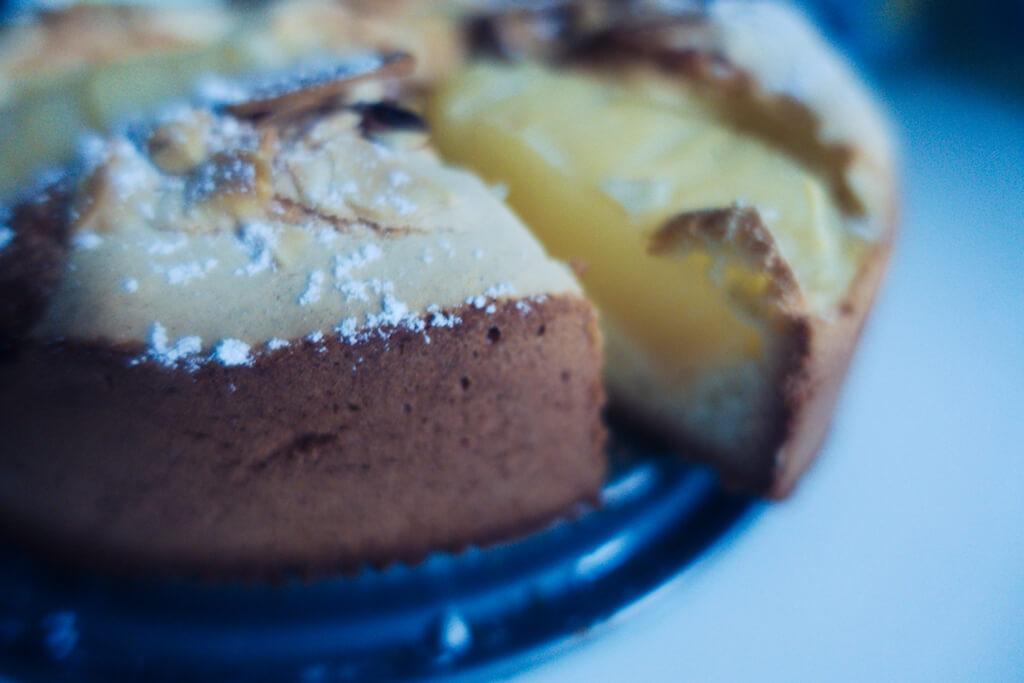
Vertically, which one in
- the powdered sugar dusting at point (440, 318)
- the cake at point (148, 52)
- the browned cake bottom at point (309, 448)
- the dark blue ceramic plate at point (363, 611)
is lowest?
the dark blue ceramic plate at point (363, 611)

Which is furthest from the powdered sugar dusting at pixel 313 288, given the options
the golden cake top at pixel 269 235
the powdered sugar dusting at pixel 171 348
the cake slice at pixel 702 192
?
the cake slice at pixel 702 192

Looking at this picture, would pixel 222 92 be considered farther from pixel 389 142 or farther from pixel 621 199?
pixel 621 199

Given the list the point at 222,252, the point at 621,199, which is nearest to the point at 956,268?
the point at 621,199

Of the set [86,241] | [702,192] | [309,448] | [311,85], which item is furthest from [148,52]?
[702,192]

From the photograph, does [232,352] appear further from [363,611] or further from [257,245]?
[363,611]

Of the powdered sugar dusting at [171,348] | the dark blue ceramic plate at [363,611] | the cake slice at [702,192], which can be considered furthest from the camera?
the cake slice at [702,192]

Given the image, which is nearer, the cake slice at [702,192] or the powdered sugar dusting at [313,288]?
the powdered sugar dusting at [313,288]

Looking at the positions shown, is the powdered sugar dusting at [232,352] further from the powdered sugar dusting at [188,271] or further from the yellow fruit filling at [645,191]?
the yellow fruit filling at [645,191]
